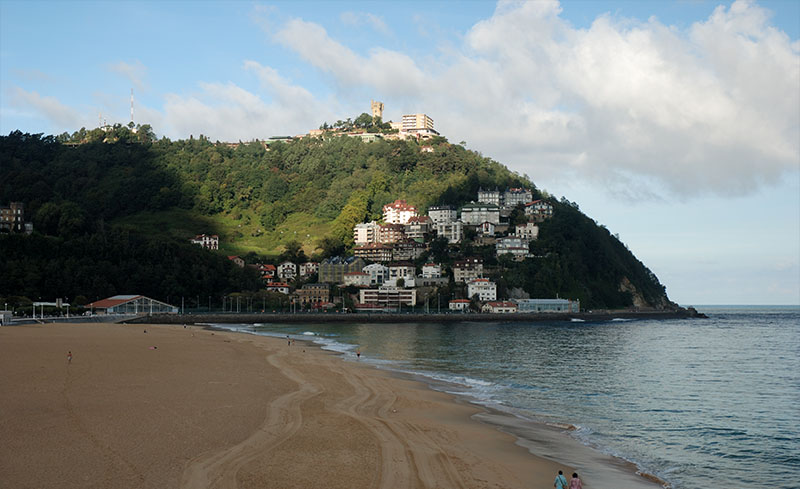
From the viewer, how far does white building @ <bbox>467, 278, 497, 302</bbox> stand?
11575 cm

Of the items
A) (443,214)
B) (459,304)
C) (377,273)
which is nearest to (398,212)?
(443,214)

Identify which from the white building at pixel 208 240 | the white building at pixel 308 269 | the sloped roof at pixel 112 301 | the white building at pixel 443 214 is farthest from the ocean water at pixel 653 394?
the white building at pixel 208 240

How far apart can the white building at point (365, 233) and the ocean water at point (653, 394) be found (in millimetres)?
84993

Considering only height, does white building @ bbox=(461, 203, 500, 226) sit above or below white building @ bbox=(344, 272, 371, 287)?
above

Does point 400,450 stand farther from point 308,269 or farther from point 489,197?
point 489,197

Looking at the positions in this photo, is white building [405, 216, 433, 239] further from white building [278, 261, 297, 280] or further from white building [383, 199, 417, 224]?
white building [278, 261, 297, 280]

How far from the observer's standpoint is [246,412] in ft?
64.6

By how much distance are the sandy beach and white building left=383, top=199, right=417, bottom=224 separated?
121952 mm

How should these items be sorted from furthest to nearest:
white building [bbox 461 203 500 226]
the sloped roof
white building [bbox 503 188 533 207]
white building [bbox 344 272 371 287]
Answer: white building [bbox 503 188 533 207] → white building [bbox 461 203 500 226] → white building [bbox 344 272 371 287] → the sloped roof

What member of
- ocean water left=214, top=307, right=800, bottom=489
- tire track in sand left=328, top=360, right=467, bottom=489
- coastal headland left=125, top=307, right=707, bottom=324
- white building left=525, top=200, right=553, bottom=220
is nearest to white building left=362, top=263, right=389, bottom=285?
coastal headland left=125, top=307, right=707, bottom=324

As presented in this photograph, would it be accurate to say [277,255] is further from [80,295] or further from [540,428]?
[540,428]

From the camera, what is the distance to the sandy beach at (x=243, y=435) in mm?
13234

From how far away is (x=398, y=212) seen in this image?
152000 mm

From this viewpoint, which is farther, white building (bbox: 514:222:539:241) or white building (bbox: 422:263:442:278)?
white building (bbox: 514:222:539:241)
